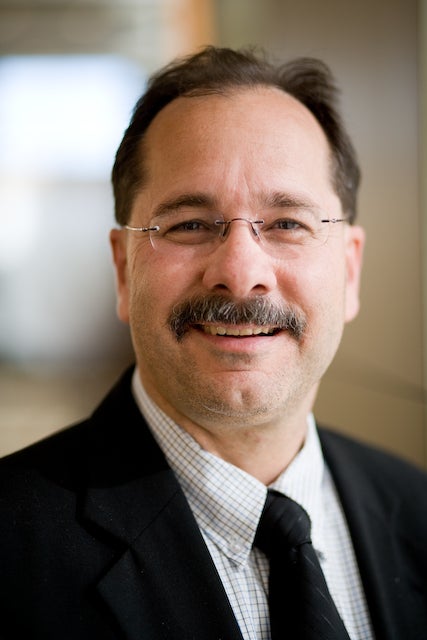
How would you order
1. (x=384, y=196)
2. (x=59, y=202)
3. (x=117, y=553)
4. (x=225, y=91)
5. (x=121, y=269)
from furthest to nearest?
1. (x=59, y=202)
2. (x=384, y=196)
3. (x=121, y=269)
4. (x=225, y=91)
5. (x=117, y=553)

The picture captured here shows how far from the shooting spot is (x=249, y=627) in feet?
4.51

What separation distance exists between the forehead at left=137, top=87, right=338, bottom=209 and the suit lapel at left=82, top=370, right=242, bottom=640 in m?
0.60

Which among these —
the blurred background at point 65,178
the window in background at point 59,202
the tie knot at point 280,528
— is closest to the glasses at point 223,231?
the tie knot at point 280,528

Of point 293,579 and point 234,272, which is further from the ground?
point 234,272

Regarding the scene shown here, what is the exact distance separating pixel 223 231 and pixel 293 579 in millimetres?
745

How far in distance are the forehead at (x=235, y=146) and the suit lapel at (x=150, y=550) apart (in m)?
0.60

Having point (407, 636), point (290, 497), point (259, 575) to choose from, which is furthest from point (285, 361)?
point (407, 636)

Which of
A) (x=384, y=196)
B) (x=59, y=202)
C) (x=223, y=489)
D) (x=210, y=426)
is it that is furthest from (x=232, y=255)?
(x=59, y=202)

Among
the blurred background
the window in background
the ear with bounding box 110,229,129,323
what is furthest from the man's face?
the window in background

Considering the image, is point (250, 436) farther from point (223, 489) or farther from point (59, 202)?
point (59, 202)

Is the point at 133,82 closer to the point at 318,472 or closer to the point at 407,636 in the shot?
the point at 318,472

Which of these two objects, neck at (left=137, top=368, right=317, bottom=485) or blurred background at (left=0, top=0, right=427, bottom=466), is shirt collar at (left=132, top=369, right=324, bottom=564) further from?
blurred background at (left=0, top=0, right=427, bottom=466)

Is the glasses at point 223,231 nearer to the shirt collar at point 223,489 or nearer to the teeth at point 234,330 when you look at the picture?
the teeth at point 234,330

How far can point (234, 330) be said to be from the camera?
1434 millimetres
